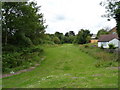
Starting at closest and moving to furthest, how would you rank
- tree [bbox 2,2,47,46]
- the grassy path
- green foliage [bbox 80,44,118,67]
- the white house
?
1. the grassy path
2. green foliage [bbox 80,44,118,67]
3. tree [bbox 2,2,47,46]
4. the white house

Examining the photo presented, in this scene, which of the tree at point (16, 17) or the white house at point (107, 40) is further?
the white house at point (107, 40)

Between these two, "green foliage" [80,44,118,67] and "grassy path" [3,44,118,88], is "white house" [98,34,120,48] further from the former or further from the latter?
"grassy path" [3,44,118,88]

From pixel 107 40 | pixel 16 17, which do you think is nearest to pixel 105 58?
pixel 16 17

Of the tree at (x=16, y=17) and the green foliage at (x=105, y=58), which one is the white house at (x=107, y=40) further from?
the tree at (x=16, y=17)

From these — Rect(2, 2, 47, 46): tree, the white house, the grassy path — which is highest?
Rect(2, 2, 47, 46): tree

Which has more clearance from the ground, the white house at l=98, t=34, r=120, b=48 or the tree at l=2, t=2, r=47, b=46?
the tree at l=2, t=2, r=47, b=46

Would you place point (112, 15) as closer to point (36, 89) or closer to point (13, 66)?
point (36, 89)

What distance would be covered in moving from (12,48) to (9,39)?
3.14 meters

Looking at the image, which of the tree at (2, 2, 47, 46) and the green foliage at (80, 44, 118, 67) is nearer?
the green foliage at (80, 44, 118, 67)

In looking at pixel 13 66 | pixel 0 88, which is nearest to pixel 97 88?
pixel 0 88

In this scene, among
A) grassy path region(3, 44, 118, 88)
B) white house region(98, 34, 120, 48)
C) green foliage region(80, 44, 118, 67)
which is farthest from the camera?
white house region(98, 34, 120, 48)

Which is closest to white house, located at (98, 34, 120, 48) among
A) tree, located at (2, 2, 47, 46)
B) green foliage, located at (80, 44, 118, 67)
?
green foliage, located at (80, 44, 118, 67)

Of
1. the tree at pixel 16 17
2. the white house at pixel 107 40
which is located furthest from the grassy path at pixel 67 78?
the white house at pixel 107 40

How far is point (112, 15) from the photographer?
11.5 m
